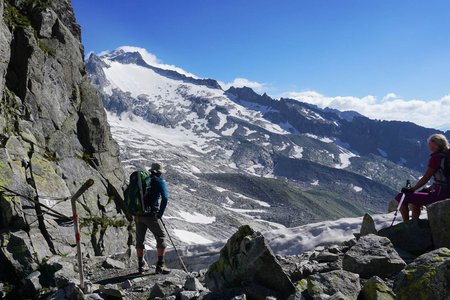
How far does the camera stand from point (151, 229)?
14227 mm

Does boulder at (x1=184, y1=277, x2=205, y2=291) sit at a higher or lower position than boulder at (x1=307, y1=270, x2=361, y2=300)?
lower

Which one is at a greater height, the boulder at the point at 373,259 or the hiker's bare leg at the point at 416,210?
the hiker's bare leg at the point at 416,210

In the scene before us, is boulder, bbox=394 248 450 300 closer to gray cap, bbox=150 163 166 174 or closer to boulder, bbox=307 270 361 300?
boulder, bbox=307 270 361 300

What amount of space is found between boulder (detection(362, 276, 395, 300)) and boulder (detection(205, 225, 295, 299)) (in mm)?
1654

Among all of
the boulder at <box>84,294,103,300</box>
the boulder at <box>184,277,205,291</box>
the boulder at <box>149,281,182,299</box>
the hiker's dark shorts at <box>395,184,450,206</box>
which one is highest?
the hiker's dark shorts at <box>395,184,450,206</box>

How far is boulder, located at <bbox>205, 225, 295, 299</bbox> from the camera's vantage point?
8641mm

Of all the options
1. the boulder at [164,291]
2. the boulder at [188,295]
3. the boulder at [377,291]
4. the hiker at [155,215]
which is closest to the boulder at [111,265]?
the hiker at [155,215]

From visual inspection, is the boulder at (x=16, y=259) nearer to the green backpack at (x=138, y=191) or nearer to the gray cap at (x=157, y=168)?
the green backpack at (x=138, y=191)

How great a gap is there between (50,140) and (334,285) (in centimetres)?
1968

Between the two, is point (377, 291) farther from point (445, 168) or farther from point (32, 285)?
point (32, 285)

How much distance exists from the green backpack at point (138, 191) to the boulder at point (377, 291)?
27.3ft

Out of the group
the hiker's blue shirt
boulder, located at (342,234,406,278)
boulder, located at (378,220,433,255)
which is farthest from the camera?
the hiker's blue shirt

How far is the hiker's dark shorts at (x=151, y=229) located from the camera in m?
14.2

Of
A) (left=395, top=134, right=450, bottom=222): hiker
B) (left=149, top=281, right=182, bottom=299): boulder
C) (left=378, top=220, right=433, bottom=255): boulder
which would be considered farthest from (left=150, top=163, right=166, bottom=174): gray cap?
(left=395, top=134, right=450, bottom=222): hiker
